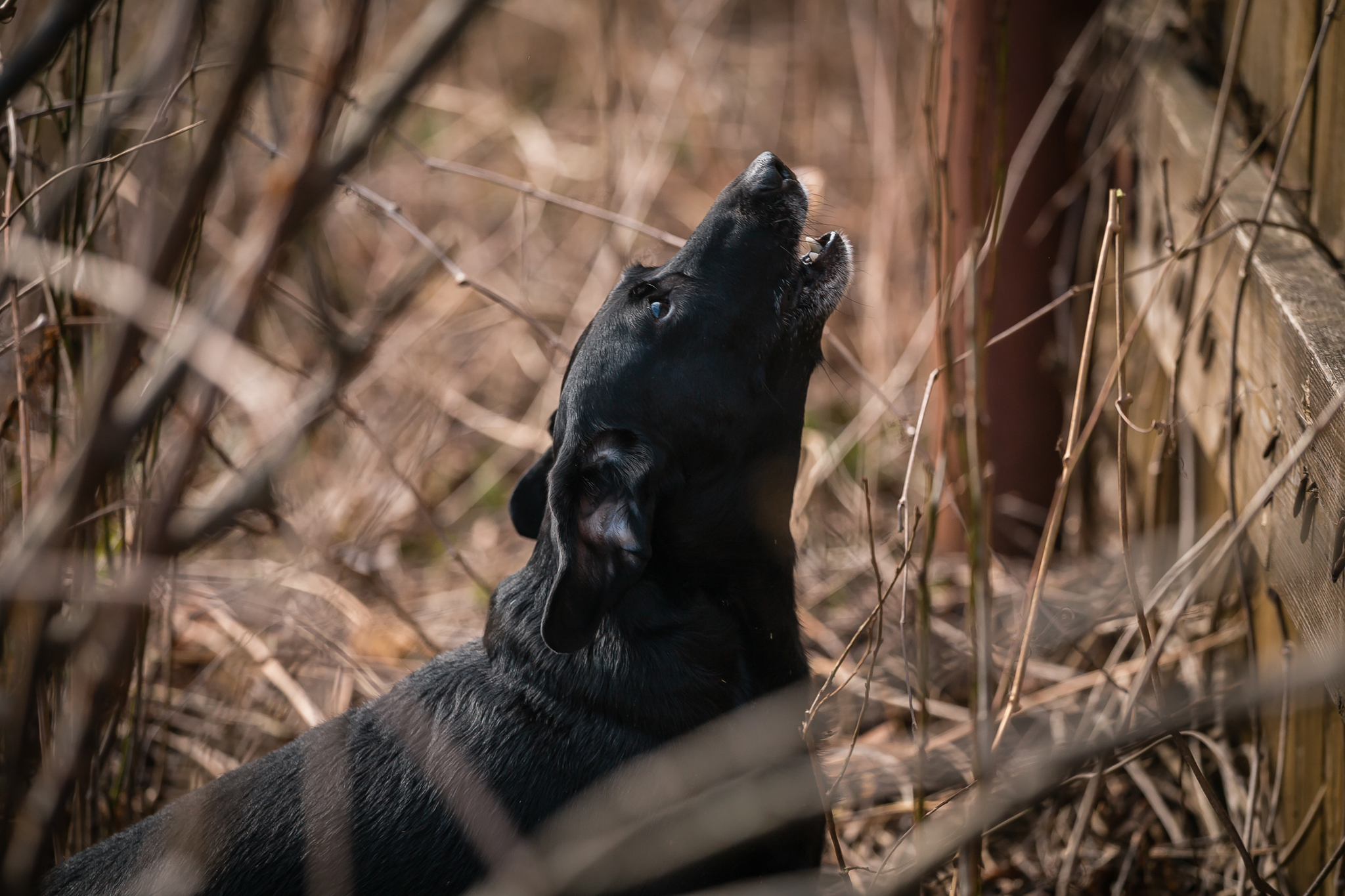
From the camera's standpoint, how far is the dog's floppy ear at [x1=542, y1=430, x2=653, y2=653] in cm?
179

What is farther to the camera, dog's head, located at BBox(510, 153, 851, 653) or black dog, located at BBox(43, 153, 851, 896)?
dog's head, located at BBox(510, 153, 851, 653)

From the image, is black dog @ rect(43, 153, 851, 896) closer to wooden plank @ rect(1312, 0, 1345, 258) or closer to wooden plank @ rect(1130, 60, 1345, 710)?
wooden plank @ rect(1130, 60, 1345, 710)

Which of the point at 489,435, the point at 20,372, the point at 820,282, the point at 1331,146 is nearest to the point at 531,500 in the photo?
the point at 820,282

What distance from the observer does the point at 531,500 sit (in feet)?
7.98

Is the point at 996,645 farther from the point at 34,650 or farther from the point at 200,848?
the point at 34,650

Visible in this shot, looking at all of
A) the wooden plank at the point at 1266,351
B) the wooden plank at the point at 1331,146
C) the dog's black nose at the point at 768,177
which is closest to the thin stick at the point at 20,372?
the dog's black nose at the point at 768,177

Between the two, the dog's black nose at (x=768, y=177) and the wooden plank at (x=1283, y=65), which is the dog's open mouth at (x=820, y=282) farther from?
the wooden plank at (x=1283, y=65)

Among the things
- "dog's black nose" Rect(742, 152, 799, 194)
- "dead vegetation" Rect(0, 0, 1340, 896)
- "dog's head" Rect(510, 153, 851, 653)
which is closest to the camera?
"dead vegetation" Rect(0, 0, 1340, 896)

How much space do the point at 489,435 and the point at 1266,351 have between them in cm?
330

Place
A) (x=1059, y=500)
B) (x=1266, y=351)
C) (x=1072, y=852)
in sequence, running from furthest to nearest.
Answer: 1. (x=1072, y=852)
2. (x=1266, y=351)
3. (x=1059, y=500)

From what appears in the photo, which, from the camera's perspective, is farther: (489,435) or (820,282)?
(489,435)

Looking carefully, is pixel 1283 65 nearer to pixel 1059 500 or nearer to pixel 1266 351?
pixel 1266 351

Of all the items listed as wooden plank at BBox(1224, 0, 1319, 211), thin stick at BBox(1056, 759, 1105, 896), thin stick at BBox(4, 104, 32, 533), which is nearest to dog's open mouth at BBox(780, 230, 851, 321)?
wooden plank at BBox(1224, 0, 1319, 211)

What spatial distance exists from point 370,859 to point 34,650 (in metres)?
1.11
